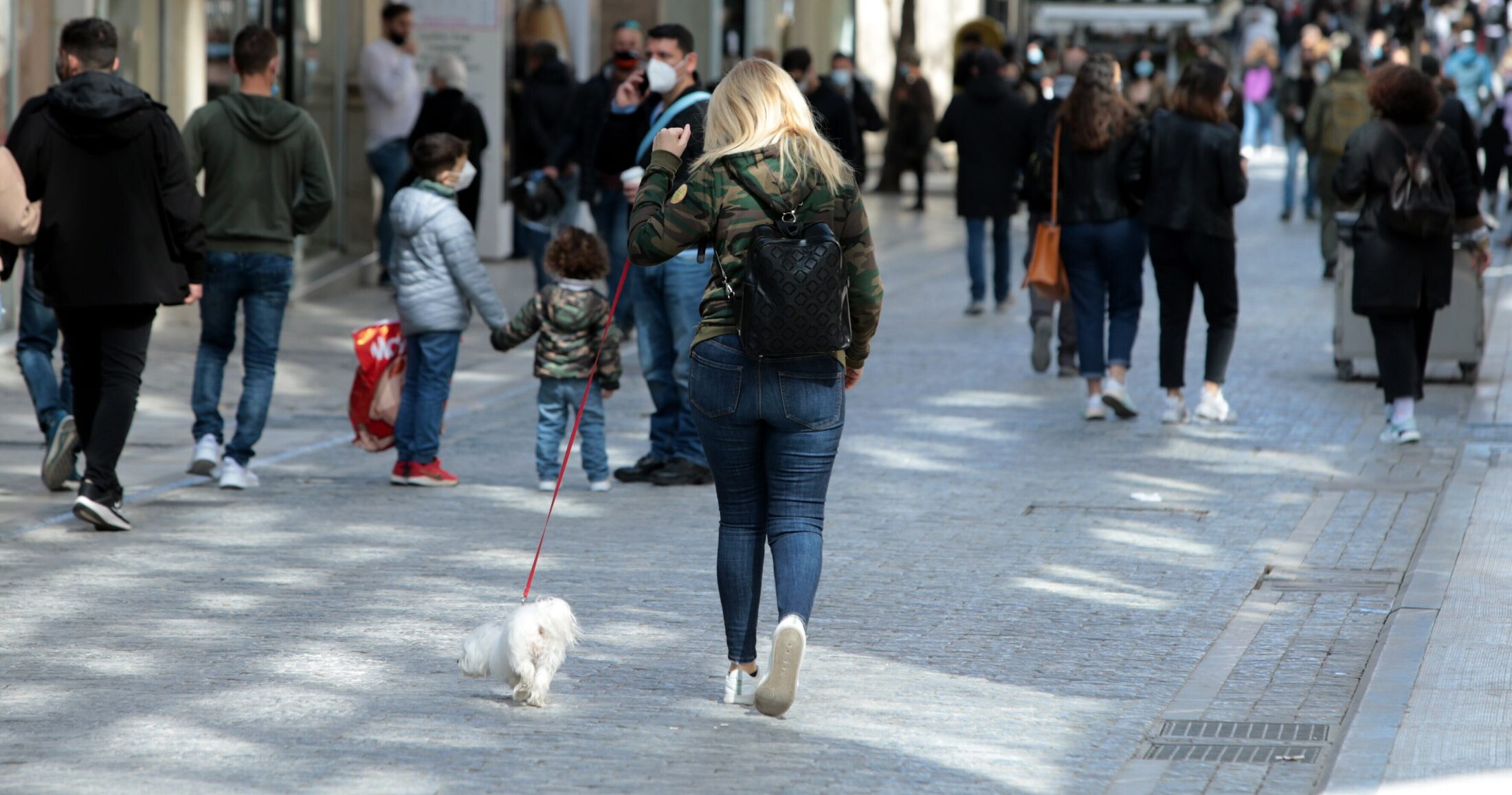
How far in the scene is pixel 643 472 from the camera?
9.20m

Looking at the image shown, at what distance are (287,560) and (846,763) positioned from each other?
311 centimetres

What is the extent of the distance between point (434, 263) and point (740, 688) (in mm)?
3888

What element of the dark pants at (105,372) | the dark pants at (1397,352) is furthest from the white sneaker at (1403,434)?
the dark pants at (105,372)

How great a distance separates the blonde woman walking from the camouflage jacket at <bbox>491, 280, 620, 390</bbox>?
3284 mm

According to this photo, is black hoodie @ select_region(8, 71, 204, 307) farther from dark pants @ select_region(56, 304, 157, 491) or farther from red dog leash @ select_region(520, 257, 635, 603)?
red dog leash @ select_region(520, 257, 635, 603)

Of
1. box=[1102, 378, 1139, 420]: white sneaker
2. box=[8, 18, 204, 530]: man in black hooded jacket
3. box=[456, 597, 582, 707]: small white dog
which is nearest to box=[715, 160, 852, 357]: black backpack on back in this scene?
box=[456, 597, 582, 707]: small white dog

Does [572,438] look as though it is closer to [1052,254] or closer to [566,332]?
[566,332]

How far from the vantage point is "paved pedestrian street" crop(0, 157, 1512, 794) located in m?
5.04

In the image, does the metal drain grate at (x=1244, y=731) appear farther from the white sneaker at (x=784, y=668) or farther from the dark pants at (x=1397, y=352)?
the dark pants at (x=1397, y=352)

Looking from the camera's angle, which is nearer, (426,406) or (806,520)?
(806,520)

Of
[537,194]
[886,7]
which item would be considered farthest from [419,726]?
[886,7]

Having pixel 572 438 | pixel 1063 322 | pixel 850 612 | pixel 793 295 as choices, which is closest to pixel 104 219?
pixel 572 438

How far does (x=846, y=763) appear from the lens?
504 cm

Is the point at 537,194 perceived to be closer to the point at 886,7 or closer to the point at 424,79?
the point at 424,79
